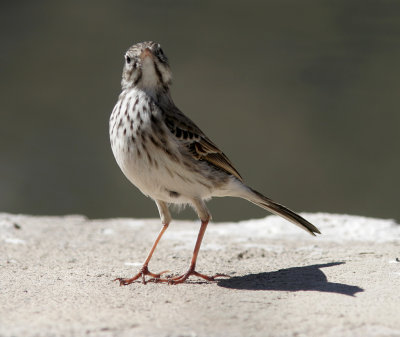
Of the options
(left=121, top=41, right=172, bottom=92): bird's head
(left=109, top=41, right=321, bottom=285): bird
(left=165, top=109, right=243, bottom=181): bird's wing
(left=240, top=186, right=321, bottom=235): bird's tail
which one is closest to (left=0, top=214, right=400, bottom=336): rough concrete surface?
(left=240, top=186, right=321, bottom=235): bird's tail

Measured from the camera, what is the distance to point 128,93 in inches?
201

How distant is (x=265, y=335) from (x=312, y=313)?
1.56ft

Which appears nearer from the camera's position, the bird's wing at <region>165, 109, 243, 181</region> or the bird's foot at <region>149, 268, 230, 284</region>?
the bird's foot at <region>149, 268, 230, 284</region>

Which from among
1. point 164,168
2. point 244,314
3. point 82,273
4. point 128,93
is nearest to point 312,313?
point 244,314

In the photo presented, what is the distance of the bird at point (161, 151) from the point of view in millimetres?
4730

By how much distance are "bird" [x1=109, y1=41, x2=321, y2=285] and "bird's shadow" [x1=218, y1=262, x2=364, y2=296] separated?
265 millimetres

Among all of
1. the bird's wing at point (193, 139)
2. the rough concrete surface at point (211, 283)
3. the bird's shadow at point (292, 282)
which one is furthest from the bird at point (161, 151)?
the rough concrete surface at point (211, 283)

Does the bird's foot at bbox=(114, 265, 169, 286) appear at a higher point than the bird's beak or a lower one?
lower

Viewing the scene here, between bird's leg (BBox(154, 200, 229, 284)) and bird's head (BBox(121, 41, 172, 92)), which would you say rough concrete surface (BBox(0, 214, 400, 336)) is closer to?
bird's leg (BBox(154, 200, 229, 284))

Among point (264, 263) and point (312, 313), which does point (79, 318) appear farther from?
point (264, 263)

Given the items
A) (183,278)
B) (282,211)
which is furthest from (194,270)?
(282,211)

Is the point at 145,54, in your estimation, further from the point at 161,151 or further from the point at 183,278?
the point at 183,278

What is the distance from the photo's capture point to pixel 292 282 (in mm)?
4445

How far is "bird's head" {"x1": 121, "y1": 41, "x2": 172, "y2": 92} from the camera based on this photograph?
511 cm
